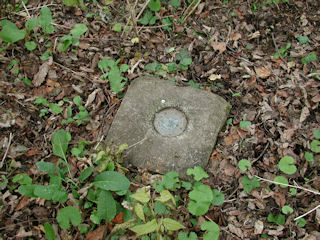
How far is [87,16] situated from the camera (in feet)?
11.6

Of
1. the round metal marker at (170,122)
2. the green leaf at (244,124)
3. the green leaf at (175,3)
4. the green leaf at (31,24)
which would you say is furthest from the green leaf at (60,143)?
the green leaf at (175,3)

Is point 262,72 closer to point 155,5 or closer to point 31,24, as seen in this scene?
point 155,5

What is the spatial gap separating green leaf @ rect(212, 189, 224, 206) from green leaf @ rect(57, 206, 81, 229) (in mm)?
1188

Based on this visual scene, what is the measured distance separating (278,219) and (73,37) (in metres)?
3.03

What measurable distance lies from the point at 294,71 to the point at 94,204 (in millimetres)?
2685

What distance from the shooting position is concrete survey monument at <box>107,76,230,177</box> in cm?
258

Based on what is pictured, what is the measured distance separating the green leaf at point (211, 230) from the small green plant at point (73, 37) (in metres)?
2.49

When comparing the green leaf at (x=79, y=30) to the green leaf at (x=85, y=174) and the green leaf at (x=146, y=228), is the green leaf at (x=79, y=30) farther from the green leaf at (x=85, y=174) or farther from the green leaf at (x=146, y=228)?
the green leaf at (x=146, y=228)

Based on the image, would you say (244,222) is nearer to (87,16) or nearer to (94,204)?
(94,204)

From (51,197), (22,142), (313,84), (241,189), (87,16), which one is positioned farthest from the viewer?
(87,16)

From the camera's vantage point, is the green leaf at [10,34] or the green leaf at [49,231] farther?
the green leaf at [10,34]

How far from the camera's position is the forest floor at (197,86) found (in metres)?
2.41

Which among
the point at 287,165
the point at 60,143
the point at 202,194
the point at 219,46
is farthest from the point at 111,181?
the point at 219,46

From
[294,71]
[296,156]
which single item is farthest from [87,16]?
[296,156]
